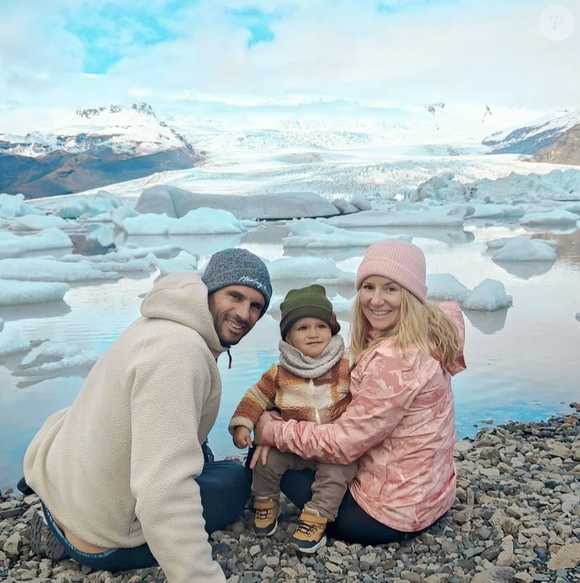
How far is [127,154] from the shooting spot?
1687 inches

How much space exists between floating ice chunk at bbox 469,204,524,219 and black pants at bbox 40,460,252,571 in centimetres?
1612

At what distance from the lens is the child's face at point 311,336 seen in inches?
73.2

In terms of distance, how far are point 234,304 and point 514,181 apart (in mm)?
20509

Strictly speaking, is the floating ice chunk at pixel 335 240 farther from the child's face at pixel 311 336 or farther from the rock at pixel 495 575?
the rock at pixel 495 575

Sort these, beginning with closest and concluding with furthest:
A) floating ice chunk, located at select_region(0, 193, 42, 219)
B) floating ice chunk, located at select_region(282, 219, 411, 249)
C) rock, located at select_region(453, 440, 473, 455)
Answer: rock, located at select_region(453, 440, 473, 455) → floating ice chunk, located at select_region(282, 219, 411, 249) → floating ice chunk, located at select_region(0, 193, 42, 219)

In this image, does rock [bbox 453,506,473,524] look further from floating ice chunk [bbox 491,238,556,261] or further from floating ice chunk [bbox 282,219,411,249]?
floating ice chunk [bbox 282,219,411,249]

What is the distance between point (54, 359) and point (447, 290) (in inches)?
116

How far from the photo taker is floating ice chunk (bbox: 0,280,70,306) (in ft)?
18.3

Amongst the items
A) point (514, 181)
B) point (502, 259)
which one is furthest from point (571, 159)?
point (502, 259)

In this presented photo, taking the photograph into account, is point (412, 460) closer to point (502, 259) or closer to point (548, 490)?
point (548, 490)

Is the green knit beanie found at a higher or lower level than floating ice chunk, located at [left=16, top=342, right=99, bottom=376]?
higher

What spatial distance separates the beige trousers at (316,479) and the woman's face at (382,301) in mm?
395

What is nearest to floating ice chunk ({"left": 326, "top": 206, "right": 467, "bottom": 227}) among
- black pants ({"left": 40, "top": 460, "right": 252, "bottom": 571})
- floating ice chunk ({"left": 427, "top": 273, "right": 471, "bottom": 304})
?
floating ice chunk ({"left": 427, "top": 273, "right": 471, "bottom": 304})

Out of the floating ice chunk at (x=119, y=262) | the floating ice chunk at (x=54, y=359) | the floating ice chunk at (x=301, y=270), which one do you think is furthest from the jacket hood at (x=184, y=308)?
the floating ice chunk at (x=119, y=262)
